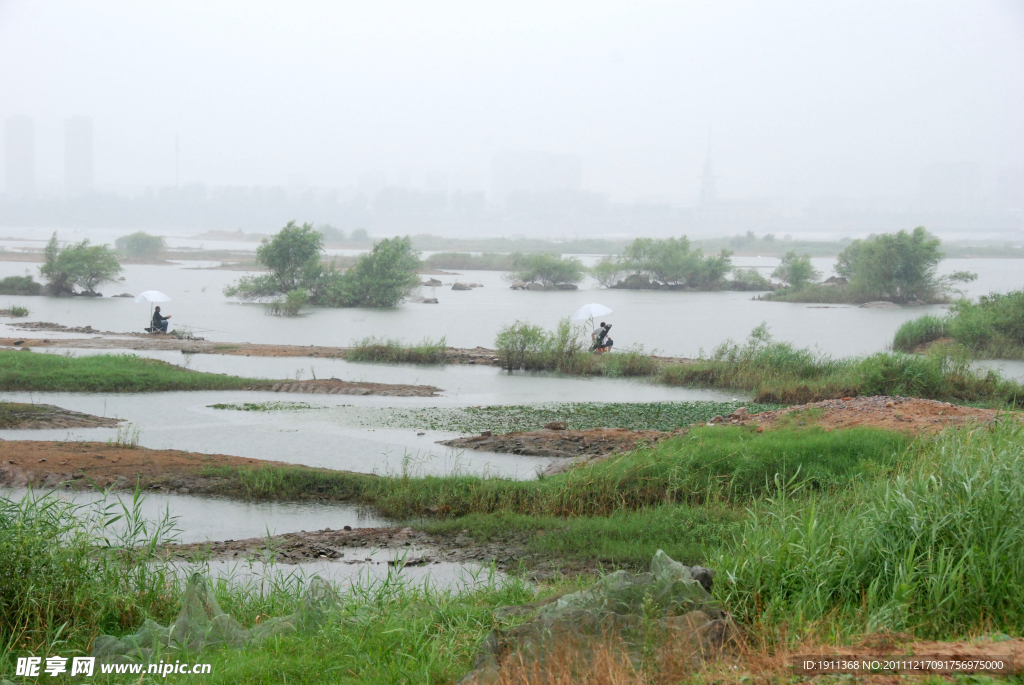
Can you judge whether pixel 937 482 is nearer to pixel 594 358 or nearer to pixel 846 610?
pixel 846 610

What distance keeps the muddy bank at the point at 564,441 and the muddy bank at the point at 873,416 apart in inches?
51.3

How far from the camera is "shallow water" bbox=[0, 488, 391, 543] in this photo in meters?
8.80

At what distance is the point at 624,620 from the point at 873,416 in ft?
26.9

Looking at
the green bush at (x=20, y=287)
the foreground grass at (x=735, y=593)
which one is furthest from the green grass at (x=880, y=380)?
the green bush at (x=20, y=287)

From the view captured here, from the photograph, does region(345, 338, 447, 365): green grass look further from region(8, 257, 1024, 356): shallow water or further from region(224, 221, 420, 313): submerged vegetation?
region(224, 221, 420, 313): submerged vegetation

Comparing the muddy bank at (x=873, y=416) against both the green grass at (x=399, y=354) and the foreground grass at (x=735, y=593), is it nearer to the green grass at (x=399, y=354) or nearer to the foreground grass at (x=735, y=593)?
the foreground grass at (x=735, y=593)

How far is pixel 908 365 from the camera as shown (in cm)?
1742

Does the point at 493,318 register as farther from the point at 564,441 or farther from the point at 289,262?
→ the point at 564,441

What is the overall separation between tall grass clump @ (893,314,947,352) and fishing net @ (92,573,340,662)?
26.9 meters

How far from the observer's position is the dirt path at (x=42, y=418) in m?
13.3

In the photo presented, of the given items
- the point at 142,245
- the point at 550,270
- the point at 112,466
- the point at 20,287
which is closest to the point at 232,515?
the point at 112,466

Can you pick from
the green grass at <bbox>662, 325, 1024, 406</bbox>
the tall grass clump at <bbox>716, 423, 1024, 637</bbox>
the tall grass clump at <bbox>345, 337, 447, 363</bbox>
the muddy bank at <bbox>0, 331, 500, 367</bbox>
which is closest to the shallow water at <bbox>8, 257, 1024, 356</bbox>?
the muddy bank at <bbox>0, 331, 500, 367</bbox>

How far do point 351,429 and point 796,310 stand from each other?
4019 cm

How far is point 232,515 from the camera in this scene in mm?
9344
